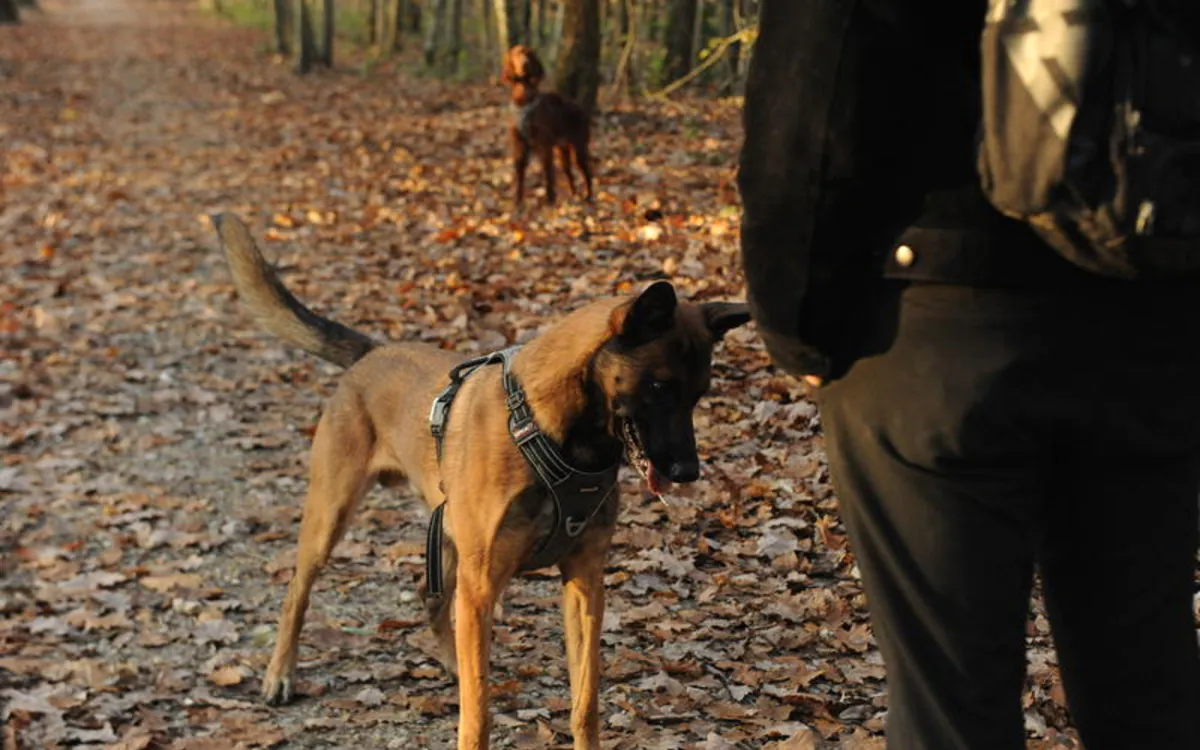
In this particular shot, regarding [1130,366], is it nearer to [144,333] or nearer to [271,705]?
[271,705]

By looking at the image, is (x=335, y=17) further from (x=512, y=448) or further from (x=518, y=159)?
(x=512, y=448)

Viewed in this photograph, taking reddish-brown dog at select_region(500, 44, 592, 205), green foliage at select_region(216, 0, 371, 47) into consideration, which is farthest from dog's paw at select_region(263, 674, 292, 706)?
green foliage at select_region(216, 0, 371, 47)

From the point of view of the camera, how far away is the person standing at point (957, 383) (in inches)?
73.9

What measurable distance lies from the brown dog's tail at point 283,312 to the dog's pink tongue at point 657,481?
204 cm

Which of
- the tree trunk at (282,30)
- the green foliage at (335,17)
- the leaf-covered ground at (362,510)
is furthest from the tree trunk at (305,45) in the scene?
the leaf-covered ground at (362,510)

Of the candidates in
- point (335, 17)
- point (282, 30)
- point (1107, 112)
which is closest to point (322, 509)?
point (1107, 112)

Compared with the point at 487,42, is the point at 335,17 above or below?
below

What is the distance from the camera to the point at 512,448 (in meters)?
4.20

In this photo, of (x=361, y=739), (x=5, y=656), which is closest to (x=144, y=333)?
(x=5, y=656)

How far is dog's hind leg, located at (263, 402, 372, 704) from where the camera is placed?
17.4 ft

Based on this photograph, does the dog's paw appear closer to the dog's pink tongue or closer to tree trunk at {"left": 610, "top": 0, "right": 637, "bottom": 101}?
the dog's pink tongue

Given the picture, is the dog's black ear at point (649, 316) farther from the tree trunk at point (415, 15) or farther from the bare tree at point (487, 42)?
the tree trunk at point (415, 15)

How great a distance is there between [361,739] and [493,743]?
51 centimetres

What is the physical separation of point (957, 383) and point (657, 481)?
6.83 ft
